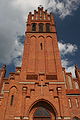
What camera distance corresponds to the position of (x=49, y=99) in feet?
53.9

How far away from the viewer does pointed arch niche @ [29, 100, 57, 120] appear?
52.0 feet

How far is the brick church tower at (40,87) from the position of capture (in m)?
15.9

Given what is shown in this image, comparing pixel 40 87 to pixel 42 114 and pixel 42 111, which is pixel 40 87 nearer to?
pixel 42 111

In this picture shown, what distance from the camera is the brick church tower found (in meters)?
15.9

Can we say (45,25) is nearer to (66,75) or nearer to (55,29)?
(55,29)

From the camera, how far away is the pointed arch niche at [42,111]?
15.9 meters

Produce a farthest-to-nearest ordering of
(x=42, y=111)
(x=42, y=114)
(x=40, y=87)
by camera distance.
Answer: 1. (x=40, y=87)
2. (x=42, y=111)
3. (x=42, y=114)

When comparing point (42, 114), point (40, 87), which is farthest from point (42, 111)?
point (40, 87)

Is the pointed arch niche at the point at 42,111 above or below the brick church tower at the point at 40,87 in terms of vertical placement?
below

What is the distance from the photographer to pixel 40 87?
1752cm

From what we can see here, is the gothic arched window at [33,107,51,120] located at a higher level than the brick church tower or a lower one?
lower

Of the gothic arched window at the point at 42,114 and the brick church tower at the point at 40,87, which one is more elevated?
the brick church tower at the point at 40,87

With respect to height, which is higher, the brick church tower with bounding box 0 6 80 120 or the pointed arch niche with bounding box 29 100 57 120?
the brick church tower with bounding box 0 6 80 120

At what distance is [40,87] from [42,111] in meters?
2.80
